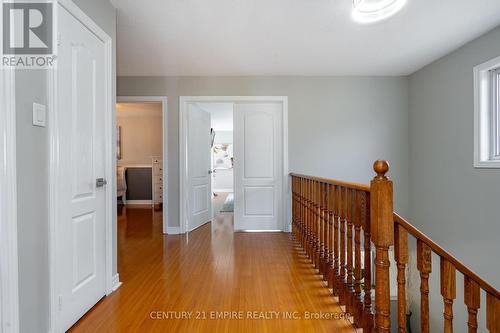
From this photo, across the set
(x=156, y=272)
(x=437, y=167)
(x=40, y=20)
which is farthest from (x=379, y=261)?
(x=437, y=167)

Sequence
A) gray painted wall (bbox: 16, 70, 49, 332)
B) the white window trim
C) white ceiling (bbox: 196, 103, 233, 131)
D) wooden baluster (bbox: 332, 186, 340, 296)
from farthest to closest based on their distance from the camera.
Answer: white ceiling (bbox: 196, 103, 233, 131) → the white window trim → wooden baluster (bbox: 332, 186, 340, 296) → gray painted wall (bbox: 16, 70, 49, 332)

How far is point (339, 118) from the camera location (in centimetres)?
403

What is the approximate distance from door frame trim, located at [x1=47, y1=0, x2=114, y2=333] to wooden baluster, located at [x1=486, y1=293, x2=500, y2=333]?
2194 millimetres

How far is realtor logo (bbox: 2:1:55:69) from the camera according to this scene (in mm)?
1291

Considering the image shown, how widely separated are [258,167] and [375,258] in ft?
9.49

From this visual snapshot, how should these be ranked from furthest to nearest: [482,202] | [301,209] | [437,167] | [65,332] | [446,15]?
1. [437,167]
2. [301,209]
3. [482,202]
4. [446,15]
5. [65,332]

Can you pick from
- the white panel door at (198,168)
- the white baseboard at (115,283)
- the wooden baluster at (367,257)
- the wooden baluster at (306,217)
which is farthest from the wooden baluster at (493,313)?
the white panel door at (198,168)

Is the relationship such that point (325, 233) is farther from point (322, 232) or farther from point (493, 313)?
point (493, 313)

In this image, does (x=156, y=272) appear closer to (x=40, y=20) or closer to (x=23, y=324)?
(x=23, y=324)

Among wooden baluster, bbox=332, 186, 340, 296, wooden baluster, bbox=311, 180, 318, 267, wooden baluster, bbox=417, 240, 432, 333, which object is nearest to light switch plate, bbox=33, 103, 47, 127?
wooden baluster, bbox=332, 186, 340, 296

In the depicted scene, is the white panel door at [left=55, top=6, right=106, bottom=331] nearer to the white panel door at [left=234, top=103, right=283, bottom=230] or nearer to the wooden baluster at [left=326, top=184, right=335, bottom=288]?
the wooden baluster at [left=326, top=184, right=335, bottom=288]

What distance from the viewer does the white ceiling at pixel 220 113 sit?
5.70 m

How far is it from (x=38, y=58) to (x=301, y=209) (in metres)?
2.82

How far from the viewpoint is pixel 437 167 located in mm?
3570
